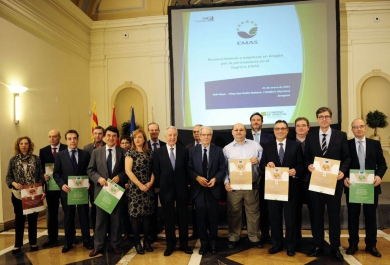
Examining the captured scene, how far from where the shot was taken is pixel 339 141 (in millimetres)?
3494

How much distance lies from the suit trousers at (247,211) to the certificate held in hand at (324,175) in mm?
743

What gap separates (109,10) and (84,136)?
3438mm

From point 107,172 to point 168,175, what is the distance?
71 centimetres

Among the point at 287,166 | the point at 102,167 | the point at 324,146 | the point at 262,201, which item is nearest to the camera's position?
the point at 324,146

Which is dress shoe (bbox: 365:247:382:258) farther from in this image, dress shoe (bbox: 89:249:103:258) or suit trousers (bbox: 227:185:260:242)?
dress shoe (bbox: 89:249:103:258)

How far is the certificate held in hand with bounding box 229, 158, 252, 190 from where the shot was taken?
12.3 ft

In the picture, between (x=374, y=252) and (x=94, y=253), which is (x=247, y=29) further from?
(x=94, y=253)

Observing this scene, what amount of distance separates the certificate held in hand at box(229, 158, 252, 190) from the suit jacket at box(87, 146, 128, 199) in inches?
48.5

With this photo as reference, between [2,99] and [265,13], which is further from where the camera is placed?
[265,13]

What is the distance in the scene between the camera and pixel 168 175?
12.3 ft

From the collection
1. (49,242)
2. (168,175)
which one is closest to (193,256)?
(168,175)

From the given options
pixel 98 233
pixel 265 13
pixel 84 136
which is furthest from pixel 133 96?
pixel 98 233

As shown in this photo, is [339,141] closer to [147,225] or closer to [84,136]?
[147,225]

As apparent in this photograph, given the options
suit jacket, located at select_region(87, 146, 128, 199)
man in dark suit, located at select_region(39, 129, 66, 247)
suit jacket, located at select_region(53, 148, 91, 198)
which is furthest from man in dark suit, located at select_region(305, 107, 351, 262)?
man in dark suit, located at select_region(39, 129, 66, 247)
